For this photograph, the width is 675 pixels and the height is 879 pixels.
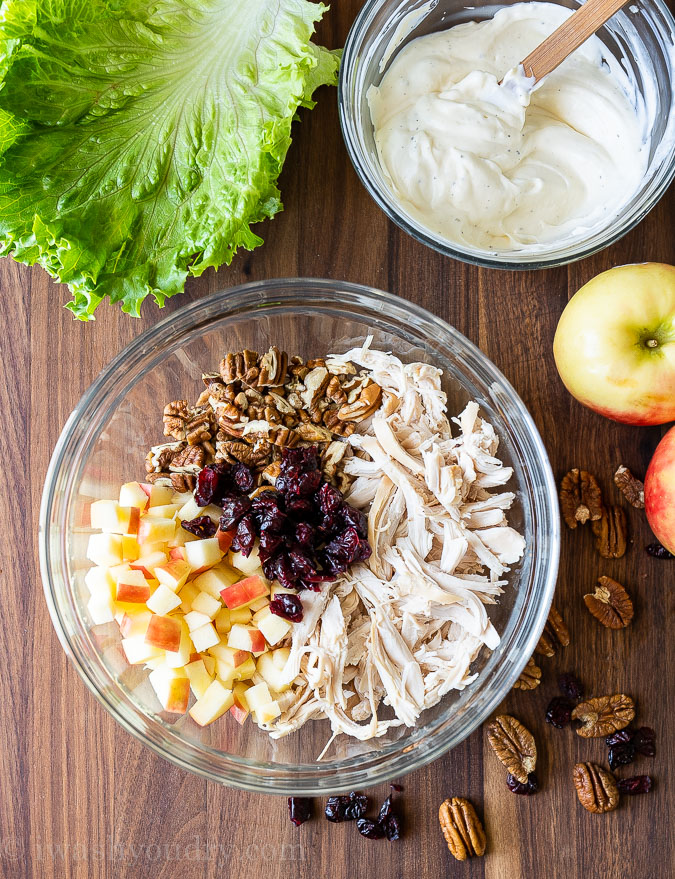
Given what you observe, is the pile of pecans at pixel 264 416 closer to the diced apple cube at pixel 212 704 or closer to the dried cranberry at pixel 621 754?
the diced apple cube at pixel 212 704

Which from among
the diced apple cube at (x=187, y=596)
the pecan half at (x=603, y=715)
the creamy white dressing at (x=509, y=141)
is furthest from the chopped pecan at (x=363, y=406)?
the pecan half at (x=603, y=715)

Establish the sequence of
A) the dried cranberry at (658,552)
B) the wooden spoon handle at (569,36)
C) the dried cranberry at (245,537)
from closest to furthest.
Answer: the wooden spoon handle at (569,36), the dried cranberry at (245,537), the dried cranberry at (658,552)

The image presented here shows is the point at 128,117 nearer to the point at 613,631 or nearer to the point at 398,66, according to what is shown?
the point at 398,66

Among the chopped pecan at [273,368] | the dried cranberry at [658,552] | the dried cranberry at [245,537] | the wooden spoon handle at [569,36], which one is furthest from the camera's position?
the dried cranberry at [658,552]

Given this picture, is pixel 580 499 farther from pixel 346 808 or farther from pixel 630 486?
pixel 346 808

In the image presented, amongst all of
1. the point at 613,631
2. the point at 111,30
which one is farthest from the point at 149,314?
the point at 613,631
